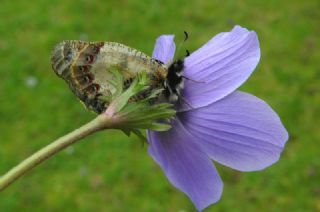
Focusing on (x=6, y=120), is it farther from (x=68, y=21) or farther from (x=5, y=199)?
(x=68, y=21)

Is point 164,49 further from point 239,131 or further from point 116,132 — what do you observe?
point 116,132

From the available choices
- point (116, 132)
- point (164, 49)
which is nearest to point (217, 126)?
point (164, 49)

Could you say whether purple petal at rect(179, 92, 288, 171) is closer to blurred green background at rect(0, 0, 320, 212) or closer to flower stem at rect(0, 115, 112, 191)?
flower stem at rect(0, 115, 112, 191)

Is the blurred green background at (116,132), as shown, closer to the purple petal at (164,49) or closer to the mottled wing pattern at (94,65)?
the purple petal at (164,49)

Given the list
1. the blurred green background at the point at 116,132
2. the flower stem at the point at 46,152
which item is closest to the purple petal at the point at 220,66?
the flower stem at the point at 46,152

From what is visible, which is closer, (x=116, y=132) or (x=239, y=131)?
(x=239, y=131)

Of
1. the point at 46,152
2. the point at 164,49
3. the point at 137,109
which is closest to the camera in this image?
the point at 46,152
